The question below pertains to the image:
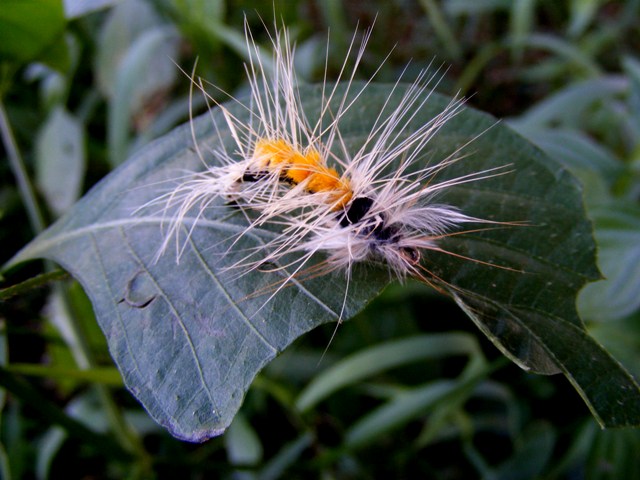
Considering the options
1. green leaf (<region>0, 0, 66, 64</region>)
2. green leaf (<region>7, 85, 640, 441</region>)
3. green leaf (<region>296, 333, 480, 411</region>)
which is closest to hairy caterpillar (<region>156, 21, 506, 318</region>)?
green leaf (<region>7, 85, 640, 441</region>)

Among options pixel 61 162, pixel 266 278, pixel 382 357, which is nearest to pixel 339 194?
pixel 266 278

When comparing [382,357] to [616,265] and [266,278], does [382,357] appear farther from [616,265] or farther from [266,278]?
[266,278]

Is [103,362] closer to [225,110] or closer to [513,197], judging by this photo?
[225,110]

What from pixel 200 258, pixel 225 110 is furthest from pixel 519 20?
pixel 200 258

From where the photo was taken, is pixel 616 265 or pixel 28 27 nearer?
pixel 28 27

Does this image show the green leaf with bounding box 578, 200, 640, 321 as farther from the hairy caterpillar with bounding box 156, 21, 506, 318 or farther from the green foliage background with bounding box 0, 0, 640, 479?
the hairy caterpillar with bounding box 156, 21, 506, 318

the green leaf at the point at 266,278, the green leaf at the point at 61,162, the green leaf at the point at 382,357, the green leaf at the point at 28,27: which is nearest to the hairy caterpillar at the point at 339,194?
the green leaf at the point at 266,278
